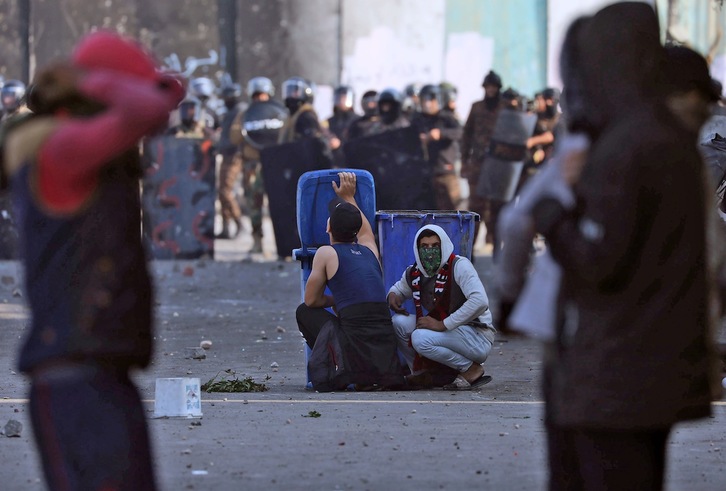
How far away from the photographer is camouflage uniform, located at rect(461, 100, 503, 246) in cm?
1884

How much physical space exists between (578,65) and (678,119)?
0.26m

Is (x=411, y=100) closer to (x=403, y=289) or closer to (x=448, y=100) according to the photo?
(x=448, y=100)

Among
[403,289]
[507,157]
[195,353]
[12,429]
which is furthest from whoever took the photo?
[507,157]

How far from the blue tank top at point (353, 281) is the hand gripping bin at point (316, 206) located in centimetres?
32

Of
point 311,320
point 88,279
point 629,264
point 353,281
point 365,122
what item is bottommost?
point 311,320

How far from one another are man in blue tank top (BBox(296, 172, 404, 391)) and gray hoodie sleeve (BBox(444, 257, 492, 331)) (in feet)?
1.21

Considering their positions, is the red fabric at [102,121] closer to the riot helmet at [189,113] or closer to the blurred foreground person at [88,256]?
the blurred foreground person at [88,256]

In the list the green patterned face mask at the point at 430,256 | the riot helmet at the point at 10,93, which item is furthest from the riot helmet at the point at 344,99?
the green patterned face mask at the point at 430,256

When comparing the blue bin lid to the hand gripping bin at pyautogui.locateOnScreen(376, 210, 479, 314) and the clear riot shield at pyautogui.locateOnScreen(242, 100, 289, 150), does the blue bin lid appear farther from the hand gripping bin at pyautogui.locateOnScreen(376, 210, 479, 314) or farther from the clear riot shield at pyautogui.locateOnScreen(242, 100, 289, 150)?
the clear riot shield at pyautogui.locateOnScreen(242, 100, 289, 150)

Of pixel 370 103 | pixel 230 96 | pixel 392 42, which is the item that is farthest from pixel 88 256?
pixel 392 42

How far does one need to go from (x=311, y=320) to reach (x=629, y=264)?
518 cm

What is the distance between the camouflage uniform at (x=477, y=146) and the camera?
18.8 metres

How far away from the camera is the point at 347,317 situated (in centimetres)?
862

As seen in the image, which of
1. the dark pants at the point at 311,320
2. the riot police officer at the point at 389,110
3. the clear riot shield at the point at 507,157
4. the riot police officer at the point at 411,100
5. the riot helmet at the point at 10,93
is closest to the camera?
the dark pants at the point at 311,320
